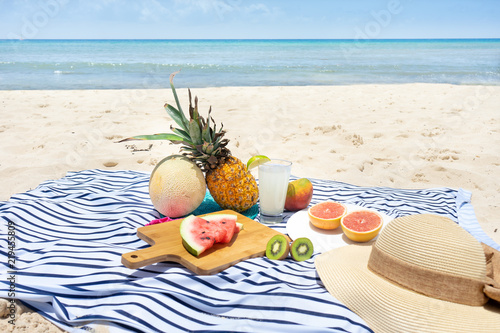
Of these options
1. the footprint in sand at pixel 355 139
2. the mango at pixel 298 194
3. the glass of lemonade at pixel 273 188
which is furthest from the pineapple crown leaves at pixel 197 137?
the footprint in sand at pixel 355 139

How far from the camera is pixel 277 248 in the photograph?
2.17 m

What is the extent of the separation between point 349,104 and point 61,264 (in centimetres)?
757

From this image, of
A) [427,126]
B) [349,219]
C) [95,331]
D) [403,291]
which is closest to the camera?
[403,291]

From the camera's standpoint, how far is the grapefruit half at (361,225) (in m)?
2.20

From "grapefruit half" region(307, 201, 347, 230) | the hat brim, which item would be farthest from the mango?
the hat brim

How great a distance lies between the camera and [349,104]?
8.65m

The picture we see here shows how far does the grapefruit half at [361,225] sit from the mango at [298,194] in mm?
474

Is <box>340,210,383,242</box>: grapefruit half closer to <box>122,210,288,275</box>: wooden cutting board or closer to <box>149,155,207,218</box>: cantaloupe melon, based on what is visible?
<box>122,210,288,275</box>: wooden cutting board

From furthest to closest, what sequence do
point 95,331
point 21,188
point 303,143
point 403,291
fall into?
1. point 303,143
2. point 21,188
3. point 95,331
4. point 403,291

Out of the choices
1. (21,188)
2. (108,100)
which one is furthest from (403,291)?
(108,100)

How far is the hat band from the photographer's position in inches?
57.1

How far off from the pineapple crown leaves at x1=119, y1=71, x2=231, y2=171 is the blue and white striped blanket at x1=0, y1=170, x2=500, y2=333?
23.1 inches

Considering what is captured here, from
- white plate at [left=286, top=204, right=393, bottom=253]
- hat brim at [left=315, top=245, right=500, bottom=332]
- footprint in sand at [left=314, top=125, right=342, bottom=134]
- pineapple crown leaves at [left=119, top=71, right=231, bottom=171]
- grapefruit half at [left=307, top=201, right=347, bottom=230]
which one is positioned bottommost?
white plate at [left=286, top=204, right=393, bottom=253]

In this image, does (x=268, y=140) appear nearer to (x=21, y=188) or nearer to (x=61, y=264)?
(x=21, y=188)
